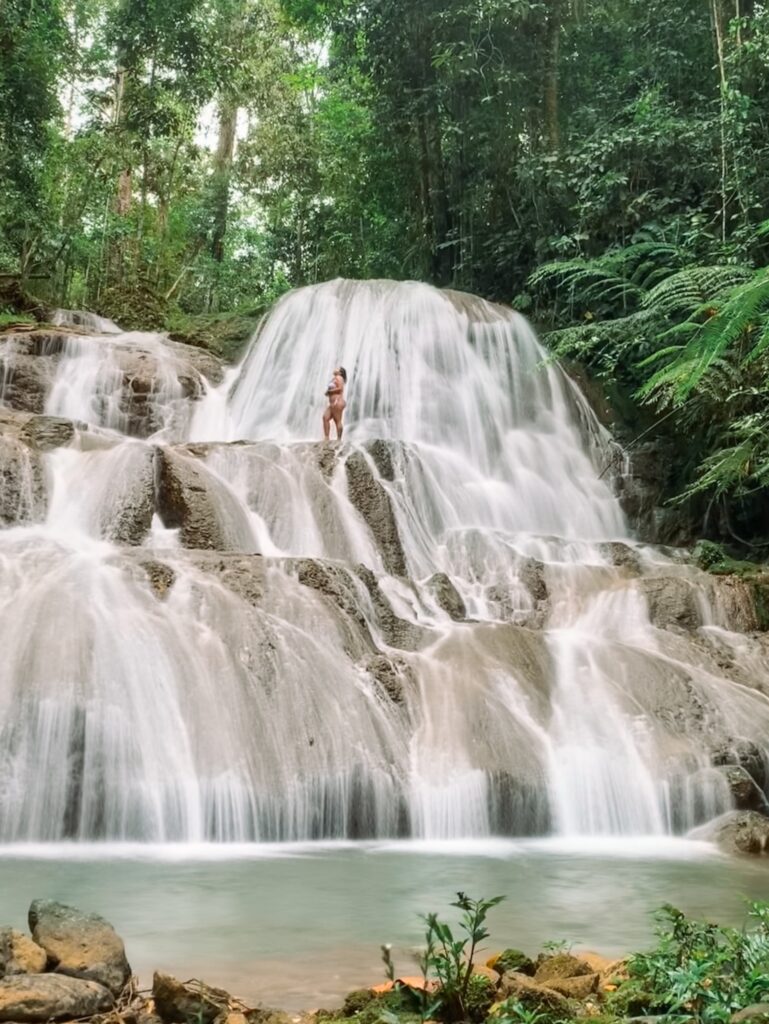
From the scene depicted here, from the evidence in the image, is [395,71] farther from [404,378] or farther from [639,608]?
[639,608]

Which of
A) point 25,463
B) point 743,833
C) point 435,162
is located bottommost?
point 743,833

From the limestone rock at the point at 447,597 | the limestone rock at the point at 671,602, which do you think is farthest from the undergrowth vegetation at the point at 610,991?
the limestone rock at the point at 671,602

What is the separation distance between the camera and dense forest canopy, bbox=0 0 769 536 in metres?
14.9

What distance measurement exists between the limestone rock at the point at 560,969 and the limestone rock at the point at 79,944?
1.12 meters

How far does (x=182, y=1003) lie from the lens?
2316mm

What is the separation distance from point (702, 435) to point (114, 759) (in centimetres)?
1066

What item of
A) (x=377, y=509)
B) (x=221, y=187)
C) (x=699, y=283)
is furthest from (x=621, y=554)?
(x=221, y=187)

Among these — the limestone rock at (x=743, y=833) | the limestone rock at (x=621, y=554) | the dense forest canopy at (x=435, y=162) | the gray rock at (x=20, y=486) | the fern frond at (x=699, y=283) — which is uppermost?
the dense forest canopy at (x=435, y=162)

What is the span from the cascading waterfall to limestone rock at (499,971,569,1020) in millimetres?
3535

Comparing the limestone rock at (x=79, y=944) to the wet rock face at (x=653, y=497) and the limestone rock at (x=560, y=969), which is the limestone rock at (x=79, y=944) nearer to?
the limestone rock at (x=560, y=969)

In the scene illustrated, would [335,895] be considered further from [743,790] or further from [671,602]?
[671,602]

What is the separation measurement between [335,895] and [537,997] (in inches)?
85.4

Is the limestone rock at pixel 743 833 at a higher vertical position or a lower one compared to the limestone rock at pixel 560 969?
higher

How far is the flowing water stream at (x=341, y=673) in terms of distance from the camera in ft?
18.4
